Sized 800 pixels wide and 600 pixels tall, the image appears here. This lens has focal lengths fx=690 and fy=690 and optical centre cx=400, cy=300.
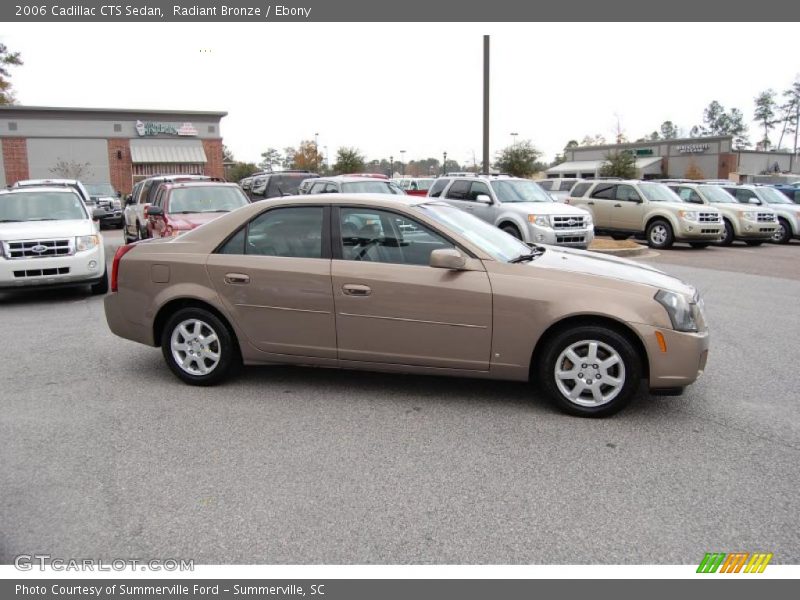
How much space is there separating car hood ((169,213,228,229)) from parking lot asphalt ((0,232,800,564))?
503 centimetres

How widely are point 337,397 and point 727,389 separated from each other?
322 cm

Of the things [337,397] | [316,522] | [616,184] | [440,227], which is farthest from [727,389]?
[616,184]

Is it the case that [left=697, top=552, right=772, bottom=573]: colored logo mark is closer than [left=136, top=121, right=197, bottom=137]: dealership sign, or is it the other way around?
[left=697, top=552, right=772, bottom=573]: colored logo mark

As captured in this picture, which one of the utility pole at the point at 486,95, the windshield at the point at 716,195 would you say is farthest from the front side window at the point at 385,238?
the windshield at the point at 716,195

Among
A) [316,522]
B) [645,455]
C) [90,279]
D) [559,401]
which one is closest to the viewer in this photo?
[316,522]

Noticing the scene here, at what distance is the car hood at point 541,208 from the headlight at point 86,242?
8026mm

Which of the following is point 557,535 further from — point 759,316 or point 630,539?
point 759,316

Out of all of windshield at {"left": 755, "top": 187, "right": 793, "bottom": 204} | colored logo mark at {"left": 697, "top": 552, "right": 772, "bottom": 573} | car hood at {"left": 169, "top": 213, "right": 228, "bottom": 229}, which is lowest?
colored logo mark at {"left": 697, "top": 552, "right": 772, "bottom": 573}

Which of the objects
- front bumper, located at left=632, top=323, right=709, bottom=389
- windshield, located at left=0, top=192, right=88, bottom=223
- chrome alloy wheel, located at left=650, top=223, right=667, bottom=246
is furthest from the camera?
chrome alloy wheel, located at left=650, top=223, right=667, bottom=246

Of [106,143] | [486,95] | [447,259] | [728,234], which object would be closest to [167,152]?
[106,143]

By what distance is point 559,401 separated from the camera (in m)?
5.05

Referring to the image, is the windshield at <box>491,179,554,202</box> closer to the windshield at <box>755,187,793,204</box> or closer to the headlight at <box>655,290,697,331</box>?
the headlight at <box>655,290,697,331</box>

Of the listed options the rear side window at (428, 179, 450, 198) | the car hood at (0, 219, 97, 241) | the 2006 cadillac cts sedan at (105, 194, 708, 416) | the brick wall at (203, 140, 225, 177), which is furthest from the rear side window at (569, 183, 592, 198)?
the brick wall at (203, 140, 225, 177)

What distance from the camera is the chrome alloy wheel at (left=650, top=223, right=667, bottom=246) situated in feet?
60.3
